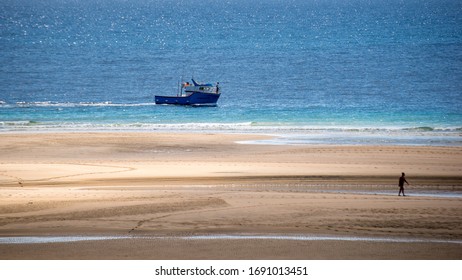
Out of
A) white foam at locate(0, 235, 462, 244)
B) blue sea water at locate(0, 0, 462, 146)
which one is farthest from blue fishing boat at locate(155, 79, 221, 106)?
white foam at locate(0, 235, 462, 244)

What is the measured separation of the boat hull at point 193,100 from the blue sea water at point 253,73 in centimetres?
54

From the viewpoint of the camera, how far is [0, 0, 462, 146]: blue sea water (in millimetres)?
32688

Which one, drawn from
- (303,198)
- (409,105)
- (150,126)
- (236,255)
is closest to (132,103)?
(150,126)

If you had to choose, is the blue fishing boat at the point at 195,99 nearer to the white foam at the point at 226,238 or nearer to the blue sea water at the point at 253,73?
the blue sea water at the point at 253,73

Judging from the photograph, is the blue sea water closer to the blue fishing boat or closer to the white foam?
the blue fishing boat

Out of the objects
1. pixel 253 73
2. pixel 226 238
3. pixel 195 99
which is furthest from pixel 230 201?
pixel 253 73

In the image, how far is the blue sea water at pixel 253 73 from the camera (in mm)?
32688

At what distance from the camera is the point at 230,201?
15.4 m

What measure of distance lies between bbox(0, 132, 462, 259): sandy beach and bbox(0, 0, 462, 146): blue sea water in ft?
16.5

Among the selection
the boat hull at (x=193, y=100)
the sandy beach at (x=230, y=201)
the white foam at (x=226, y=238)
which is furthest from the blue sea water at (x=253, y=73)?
the white foam at (x=226, y=238)

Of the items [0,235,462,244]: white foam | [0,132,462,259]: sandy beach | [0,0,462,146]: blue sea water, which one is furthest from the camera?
[0,0,462,146]: blue sea water

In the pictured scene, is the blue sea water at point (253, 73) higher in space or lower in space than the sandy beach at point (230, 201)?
higher
